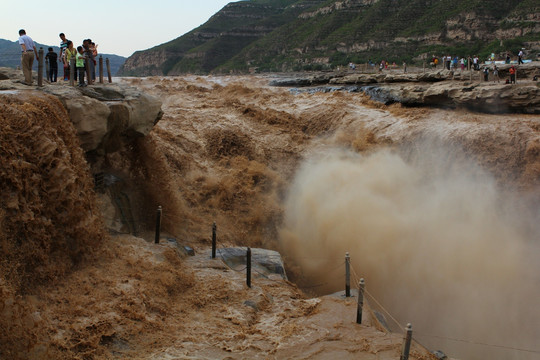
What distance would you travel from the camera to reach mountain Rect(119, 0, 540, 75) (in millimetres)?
42062

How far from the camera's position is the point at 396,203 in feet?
45.7

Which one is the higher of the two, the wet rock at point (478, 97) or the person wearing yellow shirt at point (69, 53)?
the person wearing yellow shirt at point (69, 53)

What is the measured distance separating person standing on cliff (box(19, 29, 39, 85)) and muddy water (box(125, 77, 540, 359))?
358 centimetres

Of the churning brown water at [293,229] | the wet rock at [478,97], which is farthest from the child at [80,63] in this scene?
the wet rock at [478,97]

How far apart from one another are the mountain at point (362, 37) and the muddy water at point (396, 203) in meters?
24.7

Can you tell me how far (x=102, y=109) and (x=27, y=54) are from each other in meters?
1.81

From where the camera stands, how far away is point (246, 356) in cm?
687

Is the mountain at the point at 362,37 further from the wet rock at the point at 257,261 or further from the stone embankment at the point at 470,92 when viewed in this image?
the wet rock at the point at 257,261

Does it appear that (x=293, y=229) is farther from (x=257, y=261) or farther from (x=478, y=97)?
(x=478, y=97)

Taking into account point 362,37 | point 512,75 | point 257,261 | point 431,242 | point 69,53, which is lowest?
point 257,261

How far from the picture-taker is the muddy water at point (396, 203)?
36.9 ft

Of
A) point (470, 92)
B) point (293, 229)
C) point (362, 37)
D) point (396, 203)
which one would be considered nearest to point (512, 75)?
point (470, 92)

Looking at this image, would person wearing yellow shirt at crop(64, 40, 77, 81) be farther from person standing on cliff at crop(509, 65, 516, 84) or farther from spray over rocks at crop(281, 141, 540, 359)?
person standing on cliff at crop(509, 65, 516, 84)

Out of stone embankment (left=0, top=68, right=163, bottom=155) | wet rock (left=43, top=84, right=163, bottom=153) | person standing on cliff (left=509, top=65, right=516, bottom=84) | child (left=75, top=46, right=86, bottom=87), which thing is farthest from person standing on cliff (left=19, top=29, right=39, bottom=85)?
person standing on cliff (left=509, top=65, right=516, bottom=84)
